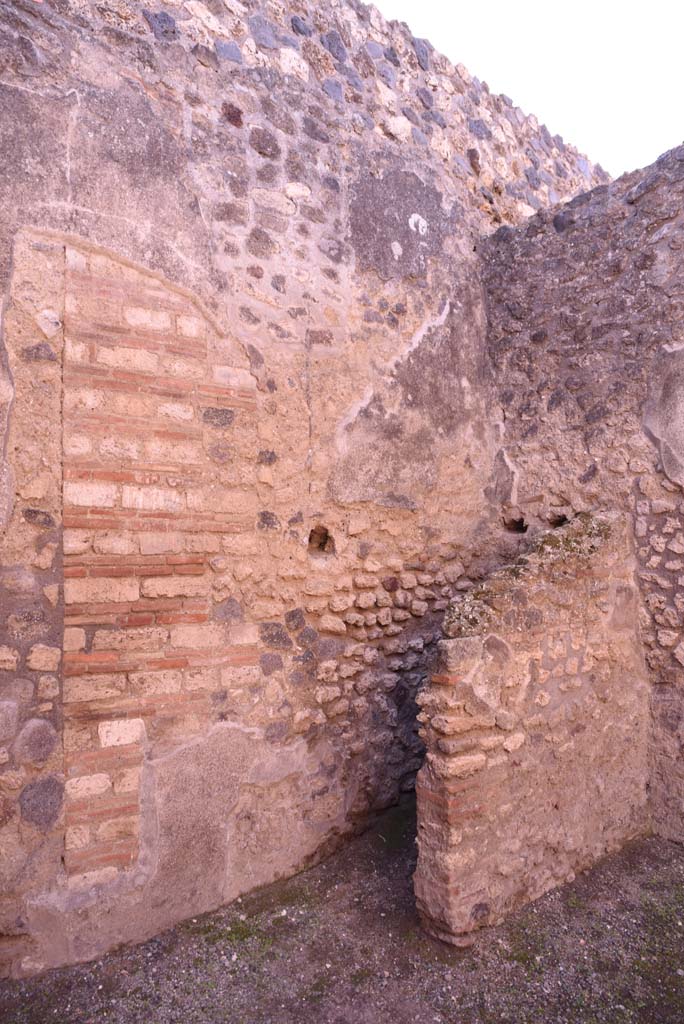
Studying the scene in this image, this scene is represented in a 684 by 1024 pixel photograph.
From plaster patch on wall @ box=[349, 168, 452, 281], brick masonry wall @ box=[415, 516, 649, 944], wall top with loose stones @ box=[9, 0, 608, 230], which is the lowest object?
brick masonry wall @ box=[415, 516, 649, 944]

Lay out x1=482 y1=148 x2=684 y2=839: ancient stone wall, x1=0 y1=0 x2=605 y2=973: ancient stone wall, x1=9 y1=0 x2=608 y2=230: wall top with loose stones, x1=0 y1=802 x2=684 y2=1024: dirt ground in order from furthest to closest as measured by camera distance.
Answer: x1=482 y1=148 x2=684 y2=839: ancient stone wall, x1=9 y1=0 x2=608 y2=230: wall top with loose stones, x1=0 y1=0 x2=605 y2=973: ancient stone wall, x1=0 y1=802 x2=684 y2=1024: dirt ground

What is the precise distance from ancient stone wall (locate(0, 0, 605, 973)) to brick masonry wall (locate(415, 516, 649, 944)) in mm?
759

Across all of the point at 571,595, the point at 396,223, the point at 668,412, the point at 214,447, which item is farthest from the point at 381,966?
the point at 396,223

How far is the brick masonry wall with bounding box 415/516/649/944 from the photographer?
283 cm

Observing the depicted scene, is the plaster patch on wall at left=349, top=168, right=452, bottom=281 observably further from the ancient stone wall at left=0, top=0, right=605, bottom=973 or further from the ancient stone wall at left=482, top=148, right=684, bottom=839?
the ancient stone wall at left=482, top=148, right=684, bottom=839

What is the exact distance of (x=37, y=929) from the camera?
2.64m

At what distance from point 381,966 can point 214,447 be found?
221cm

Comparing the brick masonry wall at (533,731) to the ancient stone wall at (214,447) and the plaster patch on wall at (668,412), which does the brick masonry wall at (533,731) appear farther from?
the ancient stone wall at (214,447)

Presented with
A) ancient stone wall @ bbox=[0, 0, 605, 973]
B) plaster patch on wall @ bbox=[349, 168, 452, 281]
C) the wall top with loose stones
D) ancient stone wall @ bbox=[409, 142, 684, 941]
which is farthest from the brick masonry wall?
the wall top with loose stones

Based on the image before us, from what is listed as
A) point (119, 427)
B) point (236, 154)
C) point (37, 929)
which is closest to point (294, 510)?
point (119, 427)

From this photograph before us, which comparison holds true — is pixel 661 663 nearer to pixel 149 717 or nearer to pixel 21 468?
pixel 149 717

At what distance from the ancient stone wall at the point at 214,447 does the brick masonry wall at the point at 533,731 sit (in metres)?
0.76

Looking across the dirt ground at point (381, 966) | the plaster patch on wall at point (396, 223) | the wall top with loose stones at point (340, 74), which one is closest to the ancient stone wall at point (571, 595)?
the dirt ground at point (381, 966)

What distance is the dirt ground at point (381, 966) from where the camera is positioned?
2469 millimetres
